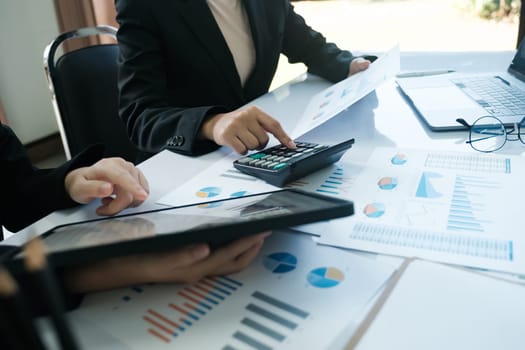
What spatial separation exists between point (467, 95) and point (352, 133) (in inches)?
10.4

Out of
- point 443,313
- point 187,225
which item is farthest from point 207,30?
point 443,313

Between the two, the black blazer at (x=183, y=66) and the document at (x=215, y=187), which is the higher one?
the black blazer at (x=183, y=66)

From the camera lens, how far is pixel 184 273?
1.32 feet

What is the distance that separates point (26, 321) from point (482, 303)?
0.34m

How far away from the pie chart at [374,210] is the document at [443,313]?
0.33ft

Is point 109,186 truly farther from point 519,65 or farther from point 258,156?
point 519,65

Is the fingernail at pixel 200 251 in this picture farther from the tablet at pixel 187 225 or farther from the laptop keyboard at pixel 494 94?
the laptop keyboard at pixel 494 94

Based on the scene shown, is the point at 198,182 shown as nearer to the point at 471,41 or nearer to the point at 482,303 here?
the point at 482,303

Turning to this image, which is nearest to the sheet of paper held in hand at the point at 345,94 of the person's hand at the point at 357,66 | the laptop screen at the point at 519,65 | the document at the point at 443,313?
the person's hand at the point at 357,66

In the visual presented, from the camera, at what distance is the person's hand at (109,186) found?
0.55 meters

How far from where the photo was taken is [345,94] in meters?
0.83

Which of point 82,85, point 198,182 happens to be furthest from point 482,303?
point 82,85

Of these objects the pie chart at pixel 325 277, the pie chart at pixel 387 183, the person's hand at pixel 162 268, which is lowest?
the pie chart at pixel 325 277

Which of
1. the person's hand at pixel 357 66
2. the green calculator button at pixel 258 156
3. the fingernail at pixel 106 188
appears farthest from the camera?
the person's hand at pixel 357 66
